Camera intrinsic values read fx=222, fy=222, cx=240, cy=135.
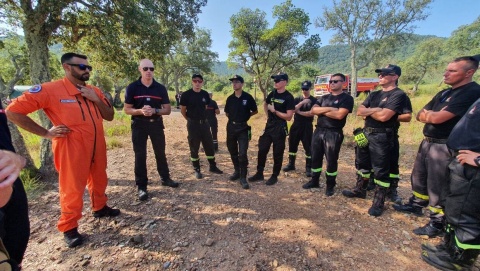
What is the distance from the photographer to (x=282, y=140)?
395cm

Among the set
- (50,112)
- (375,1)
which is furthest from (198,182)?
(375,1)

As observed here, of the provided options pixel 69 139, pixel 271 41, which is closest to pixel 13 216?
pixel 69 139

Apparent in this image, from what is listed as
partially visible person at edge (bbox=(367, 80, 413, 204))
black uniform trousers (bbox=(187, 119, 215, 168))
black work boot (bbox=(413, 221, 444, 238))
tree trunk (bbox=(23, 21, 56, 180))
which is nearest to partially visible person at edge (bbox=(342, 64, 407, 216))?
partially visible person at edge (bbox=(367, 80, 413, 204))

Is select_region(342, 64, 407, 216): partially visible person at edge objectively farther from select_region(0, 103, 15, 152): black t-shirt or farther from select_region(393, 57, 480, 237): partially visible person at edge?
select_region(0, 103, 15, 152): black t-shirt

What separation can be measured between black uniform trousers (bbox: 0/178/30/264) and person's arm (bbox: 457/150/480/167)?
361cm

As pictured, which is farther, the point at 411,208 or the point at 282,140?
the point at 282,140

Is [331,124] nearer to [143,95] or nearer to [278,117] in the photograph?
[278,117]

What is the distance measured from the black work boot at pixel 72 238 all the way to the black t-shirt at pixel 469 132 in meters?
4.00

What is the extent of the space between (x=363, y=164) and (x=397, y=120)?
0.81 m

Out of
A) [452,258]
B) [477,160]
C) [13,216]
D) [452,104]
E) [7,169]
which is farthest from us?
[452,104]

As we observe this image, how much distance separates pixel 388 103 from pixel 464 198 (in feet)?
4.64

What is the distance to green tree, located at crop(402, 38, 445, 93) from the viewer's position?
27.7 meters

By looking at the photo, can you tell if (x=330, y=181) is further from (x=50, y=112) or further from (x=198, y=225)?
(x=50, y=112)

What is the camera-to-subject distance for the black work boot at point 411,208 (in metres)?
3.13
